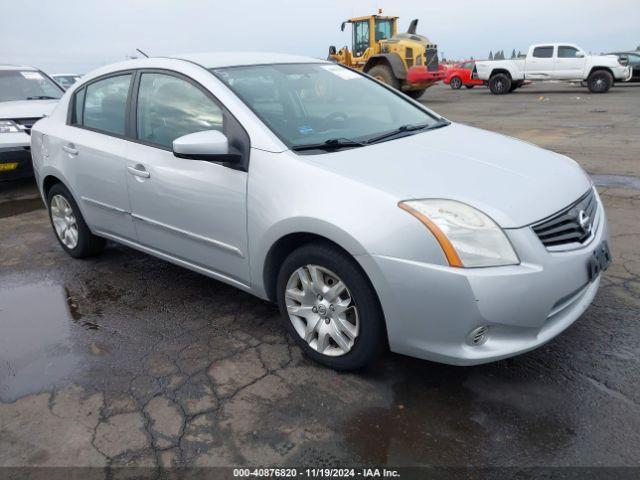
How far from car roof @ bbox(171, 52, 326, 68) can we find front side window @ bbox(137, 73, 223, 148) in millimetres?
216

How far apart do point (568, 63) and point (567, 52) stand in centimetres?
45

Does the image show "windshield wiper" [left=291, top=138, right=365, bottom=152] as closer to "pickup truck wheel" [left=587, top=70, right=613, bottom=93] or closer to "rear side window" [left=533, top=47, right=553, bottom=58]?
"pickup truck wheel" [left=587, top=70, right=613, bottom=93]

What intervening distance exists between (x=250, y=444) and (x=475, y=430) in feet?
3.23

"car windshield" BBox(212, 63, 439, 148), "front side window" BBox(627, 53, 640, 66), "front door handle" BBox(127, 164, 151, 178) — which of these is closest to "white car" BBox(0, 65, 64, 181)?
"front door handle" BBox(127, 164, 151, 178)

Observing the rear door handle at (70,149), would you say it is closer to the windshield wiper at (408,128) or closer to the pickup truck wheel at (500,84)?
the windshield wiper at (408,128)

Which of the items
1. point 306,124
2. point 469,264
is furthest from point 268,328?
point 469,264

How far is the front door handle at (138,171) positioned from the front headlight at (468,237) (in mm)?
1882

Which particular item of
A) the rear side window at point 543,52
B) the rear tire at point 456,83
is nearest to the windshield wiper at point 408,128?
the rear side window at point 543,52

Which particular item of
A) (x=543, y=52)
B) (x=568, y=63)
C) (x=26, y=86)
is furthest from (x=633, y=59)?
(x=26, y=86)

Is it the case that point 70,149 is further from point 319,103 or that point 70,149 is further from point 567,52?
point 567,52

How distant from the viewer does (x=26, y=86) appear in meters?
8.34

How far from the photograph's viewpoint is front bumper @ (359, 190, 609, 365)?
2371mm

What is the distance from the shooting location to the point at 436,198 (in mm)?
2516

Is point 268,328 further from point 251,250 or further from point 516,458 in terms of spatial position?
point 516,458
